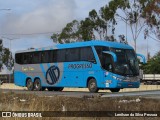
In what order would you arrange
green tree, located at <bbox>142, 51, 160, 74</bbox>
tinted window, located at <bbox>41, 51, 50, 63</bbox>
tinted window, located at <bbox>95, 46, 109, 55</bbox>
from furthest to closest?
green tree, located at <bbox>142, 51, 160, 74</bbox> < tinted window, located at <bbox>41, 51, 50, 63</bbox> < tinted window, located at <bbox>95, 46, 109, 55</bbox>

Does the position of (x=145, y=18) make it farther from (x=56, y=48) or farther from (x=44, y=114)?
(x=44, y=114)

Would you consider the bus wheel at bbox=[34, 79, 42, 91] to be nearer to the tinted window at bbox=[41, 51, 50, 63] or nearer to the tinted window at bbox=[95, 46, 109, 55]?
the tinted window at bbox=[41, 51, 50, 63]

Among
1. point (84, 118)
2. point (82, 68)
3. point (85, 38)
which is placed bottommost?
point (84, 118)

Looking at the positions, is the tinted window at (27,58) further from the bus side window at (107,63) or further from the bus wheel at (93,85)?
the bus side window at (107,63)

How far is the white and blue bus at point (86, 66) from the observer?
27.6 m

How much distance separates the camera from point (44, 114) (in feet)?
33.2

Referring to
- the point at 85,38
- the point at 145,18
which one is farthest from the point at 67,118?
the point at 85,38

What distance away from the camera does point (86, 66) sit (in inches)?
1131

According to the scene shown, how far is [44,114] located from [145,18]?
170 ft

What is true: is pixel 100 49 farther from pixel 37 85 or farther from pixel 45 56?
pixel 37 85

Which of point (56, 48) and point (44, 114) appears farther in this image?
point (56, 48)

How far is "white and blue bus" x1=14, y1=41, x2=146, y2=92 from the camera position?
27.6 metres

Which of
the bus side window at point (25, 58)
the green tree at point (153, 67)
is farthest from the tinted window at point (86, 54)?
the green tree at point (153, 67)

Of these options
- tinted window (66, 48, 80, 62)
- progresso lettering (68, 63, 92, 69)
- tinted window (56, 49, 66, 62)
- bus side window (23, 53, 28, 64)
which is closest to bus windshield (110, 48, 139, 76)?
progresso lettering (68, 63, 92, 69)
